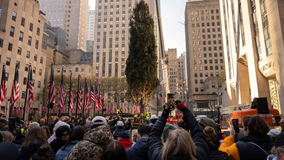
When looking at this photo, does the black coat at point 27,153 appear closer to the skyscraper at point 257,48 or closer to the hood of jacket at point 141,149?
the hood of jacket at point 141,149

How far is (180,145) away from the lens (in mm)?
2207

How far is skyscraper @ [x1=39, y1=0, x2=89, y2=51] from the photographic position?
133250mm

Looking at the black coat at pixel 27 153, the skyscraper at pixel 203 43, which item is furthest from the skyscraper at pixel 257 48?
the skyscraper at pixel 203 43

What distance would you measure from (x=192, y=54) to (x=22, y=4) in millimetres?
78391

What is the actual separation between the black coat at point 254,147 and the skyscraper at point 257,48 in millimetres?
23034

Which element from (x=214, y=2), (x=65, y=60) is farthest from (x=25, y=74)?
(x=214, y=2)

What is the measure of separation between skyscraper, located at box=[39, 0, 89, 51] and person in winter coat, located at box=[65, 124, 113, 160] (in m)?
137

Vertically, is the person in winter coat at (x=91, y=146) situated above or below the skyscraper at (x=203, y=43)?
below

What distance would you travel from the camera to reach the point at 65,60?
347 feet

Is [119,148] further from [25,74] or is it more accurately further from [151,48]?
[25,74]

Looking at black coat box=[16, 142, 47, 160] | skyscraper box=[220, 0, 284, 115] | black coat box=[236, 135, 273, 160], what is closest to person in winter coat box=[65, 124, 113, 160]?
black coat box=[16, 142, 47, 160]

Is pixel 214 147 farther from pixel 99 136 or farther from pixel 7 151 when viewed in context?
pixel 7 151

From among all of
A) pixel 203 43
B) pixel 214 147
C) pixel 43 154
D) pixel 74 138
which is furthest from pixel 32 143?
pixel 203 43

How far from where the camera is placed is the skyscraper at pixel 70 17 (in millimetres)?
133250
